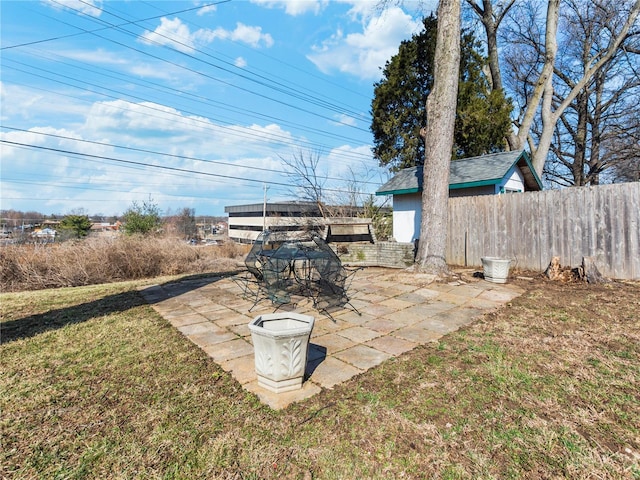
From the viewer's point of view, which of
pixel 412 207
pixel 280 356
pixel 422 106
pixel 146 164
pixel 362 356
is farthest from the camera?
pixel 146 164

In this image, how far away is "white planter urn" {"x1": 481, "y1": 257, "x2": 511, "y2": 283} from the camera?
5.67 meters

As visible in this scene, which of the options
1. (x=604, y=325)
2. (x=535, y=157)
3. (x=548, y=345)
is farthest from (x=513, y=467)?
(x=535, y=157)

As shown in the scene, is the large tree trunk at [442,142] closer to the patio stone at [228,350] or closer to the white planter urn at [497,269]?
the white planter urn at [497,269]

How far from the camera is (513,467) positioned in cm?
149

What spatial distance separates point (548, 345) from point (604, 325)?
44.1 inches

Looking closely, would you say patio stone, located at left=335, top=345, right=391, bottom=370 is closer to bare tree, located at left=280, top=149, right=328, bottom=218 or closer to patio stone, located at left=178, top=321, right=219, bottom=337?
patio stone, located at left=178, top=321, right=219, bottom=337

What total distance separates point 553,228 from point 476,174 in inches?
113

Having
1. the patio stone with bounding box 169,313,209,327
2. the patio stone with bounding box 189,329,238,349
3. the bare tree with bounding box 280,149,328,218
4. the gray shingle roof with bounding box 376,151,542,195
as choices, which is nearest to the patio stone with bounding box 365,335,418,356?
the patio stone with bounding box 189,329,238,349

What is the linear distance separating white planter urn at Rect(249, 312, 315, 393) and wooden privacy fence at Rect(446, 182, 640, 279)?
20.8 feet

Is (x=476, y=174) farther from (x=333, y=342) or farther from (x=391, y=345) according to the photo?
(x=333, y=342)

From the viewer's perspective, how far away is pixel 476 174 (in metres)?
8.60

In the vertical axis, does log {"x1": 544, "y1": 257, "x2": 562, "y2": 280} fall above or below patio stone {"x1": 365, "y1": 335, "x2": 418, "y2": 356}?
above

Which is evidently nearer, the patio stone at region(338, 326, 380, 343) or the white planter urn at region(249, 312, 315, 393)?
the white planter urn at region(249, 312, 315, 393)

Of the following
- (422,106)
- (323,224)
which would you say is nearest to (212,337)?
(323,224)
